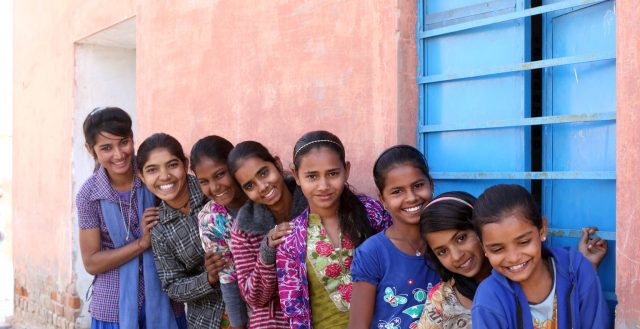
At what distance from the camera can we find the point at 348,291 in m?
2.78

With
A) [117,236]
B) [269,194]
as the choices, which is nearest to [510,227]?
[269,194]

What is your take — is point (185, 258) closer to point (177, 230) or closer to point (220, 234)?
point (177, 230)

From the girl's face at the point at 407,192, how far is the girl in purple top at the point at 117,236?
4.63 ft

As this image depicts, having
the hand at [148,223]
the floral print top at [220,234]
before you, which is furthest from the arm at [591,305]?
the hand at [148,223]

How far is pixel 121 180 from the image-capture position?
366 centimetres

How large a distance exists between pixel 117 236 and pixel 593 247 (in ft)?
7.39

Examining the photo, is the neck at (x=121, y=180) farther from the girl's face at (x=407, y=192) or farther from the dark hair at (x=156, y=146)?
the girl's face at (x=407, y=192)

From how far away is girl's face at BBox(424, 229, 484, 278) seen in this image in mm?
2408

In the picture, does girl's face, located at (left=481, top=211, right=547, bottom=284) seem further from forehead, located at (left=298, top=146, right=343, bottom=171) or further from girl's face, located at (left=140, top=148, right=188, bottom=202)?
girl's face, located at (left=140, top=148, right=188, bottom=202)

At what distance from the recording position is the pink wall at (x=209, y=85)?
3291 mm

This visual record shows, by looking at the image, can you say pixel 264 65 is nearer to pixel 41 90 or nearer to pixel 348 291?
pixel 348 291

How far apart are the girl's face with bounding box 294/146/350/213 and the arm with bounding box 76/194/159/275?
1.05m

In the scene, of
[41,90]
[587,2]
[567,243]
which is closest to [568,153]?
[567,243]

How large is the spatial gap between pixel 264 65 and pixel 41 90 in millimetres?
3650
